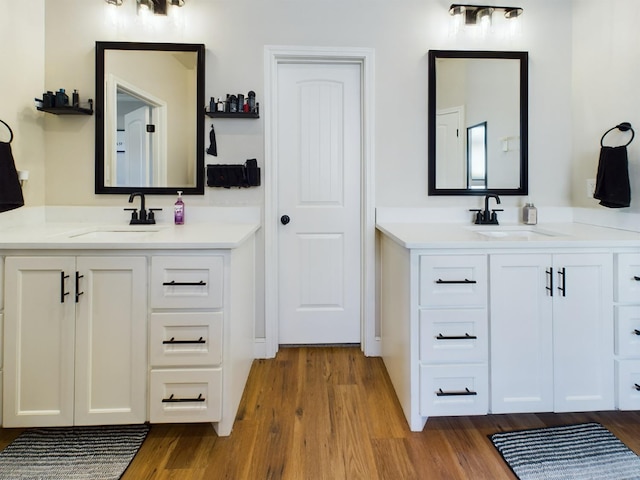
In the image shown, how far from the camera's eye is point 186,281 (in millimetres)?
1554

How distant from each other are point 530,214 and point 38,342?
2675mm

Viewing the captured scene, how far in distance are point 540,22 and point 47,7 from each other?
305 cm

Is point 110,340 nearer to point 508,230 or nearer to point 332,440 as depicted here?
point 332,440

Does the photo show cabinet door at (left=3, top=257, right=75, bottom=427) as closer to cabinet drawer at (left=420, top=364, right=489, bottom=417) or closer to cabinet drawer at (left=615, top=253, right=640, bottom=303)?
cabinet drawer at (left=420, top=364, right=489, bottom=417)

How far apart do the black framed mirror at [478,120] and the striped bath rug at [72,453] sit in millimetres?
2106

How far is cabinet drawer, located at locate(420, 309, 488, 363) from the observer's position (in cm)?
163

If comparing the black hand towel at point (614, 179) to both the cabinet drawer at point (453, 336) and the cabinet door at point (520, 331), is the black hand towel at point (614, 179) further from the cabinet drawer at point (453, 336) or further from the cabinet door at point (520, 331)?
the cabinet drawer at point (453, 336)

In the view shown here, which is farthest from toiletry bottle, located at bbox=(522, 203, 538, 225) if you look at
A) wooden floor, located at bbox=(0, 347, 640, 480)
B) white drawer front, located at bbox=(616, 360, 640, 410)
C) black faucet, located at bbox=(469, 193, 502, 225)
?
wooden floor, located at bbox=(0, 347, 640, 480)

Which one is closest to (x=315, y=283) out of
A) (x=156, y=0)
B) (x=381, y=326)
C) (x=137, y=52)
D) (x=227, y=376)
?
(x=381, y=326)

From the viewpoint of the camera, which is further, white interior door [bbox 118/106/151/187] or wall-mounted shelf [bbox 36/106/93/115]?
white interior door [bbox 118/106/151/187]

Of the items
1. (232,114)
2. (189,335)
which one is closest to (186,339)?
(189,335)

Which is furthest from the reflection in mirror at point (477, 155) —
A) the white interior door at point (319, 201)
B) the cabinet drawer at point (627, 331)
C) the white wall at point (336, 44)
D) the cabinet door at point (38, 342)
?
the cabinet door at point (38, 342)

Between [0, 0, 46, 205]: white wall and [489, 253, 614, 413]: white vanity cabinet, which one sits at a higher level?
[0, 0, 46, 205]: white wall

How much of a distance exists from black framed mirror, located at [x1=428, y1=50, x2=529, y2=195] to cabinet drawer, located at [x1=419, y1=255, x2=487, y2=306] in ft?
2.90
